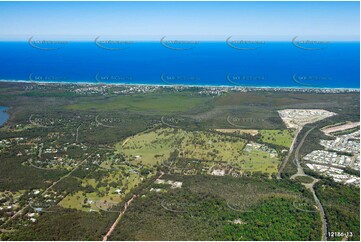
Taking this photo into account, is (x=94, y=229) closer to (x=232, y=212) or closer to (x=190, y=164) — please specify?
(x=232, y=212)

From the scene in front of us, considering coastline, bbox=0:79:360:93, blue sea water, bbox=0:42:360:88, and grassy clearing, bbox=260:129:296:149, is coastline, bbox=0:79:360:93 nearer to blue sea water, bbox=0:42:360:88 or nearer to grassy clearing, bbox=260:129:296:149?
blue sea water, bbox=0:42:360:88

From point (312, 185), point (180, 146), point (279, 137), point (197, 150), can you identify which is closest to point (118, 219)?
point (197, 150)

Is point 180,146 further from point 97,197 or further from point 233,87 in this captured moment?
point 233,87

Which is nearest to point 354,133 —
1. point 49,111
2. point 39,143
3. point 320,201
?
point 320,201

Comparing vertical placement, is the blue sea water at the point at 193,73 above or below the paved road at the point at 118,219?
below

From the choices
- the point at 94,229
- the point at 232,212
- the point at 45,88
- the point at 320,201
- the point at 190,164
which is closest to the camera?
the point at 94,229

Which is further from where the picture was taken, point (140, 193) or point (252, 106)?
point (252, 106)

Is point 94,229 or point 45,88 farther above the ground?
point 94,229

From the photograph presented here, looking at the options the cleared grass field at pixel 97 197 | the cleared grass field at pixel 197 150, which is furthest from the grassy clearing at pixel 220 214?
the cleared grass field at pixel 197 150

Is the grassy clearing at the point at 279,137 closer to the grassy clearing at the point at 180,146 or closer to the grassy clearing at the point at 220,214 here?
the grassy clearing at the point at 180,146

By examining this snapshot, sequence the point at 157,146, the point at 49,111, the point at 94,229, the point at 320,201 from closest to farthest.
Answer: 1. the point at 94,229
2. the point at 320,201
3. the point at 157,146
4. the point at 49,111

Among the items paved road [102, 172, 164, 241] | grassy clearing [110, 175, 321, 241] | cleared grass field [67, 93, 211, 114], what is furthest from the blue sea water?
paved road [102, 172, 164, 241]
